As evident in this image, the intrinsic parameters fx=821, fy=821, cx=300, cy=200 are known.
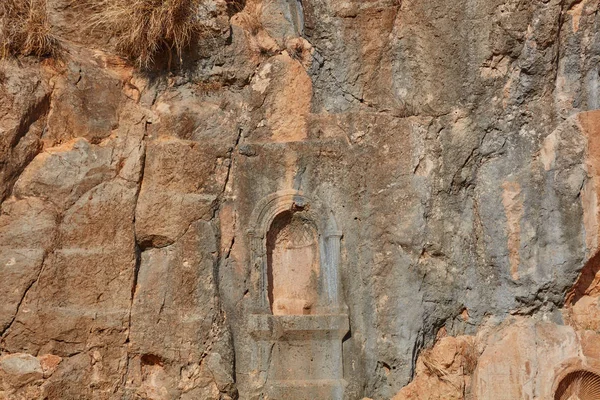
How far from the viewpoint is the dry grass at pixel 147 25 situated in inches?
279

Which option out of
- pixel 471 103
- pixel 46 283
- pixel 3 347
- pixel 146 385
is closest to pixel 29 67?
pixel 46 283

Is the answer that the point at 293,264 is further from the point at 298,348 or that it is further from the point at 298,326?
the point at 298,348

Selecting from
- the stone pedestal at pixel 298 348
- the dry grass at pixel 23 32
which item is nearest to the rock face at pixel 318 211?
the stone pedestal at pixel 298 348

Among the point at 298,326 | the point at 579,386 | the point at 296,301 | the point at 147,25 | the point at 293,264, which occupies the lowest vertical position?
the point at 579,386

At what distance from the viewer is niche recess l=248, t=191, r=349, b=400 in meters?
6.79

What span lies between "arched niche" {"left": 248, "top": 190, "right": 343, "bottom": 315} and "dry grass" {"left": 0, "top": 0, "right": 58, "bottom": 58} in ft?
7.45

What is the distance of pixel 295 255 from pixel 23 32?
297 centimetres

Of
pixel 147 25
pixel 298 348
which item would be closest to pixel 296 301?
pixel 298 348

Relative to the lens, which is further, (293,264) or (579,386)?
(293,264)

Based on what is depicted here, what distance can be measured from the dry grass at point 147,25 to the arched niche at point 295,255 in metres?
1.64

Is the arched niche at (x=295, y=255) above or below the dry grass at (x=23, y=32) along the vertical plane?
below

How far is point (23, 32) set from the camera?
6.88 metres

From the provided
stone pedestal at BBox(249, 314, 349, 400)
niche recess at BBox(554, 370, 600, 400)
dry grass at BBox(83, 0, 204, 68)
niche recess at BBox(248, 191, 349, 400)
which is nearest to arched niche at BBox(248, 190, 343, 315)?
niche recess at BBox(248, 191, 349, 400)

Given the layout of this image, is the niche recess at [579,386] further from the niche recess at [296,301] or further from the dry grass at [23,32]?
the dry grass at [23,32]
